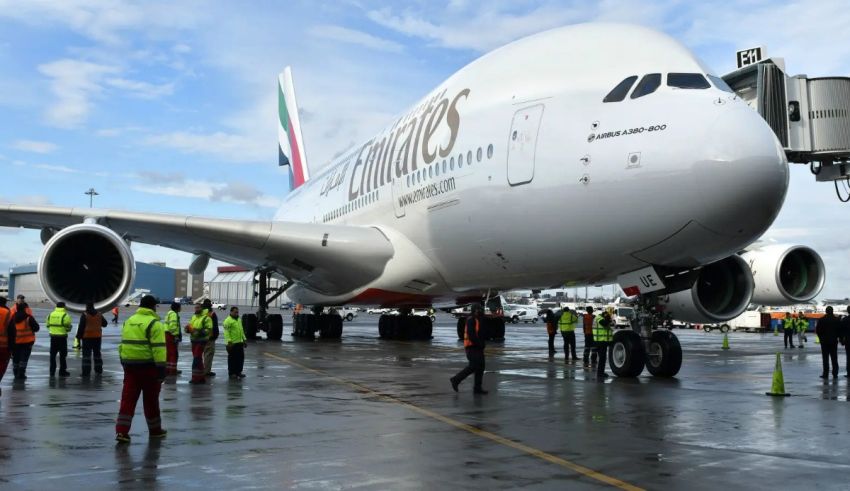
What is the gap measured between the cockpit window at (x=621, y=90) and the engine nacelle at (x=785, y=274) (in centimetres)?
626

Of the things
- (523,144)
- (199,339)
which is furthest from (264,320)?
(523,144)

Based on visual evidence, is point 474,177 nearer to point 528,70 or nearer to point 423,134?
point 528,70

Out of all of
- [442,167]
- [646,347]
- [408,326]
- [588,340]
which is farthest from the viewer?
[408,326]

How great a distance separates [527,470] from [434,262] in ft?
30.4

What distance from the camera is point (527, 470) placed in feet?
17.6

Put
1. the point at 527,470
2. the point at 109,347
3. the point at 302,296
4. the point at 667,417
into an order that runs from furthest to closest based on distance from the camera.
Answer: the point at 302,296 < the point at 109,347 < the point at 667,417 < the point at 527,470

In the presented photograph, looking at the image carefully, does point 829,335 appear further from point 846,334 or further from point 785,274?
point 785,274

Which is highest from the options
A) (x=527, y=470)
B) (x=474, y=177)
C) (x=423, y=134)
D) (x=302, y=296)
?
(x=423, y=134)

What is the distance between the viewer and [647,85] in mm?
10391

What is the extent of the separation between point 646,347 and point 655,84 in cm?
384

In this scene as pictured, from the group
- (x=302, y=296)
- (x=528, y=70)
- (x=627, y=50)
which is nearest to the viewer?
(x=627, y=50)

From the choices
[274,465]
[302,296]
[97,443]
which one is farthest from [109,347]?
[274,465]

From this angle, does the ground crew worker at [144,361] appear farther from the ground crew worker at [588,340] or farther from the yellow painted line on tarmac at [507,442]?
the ground crew worker at [588,340]

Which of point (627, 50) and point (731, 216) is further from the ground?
point (627, 50)
